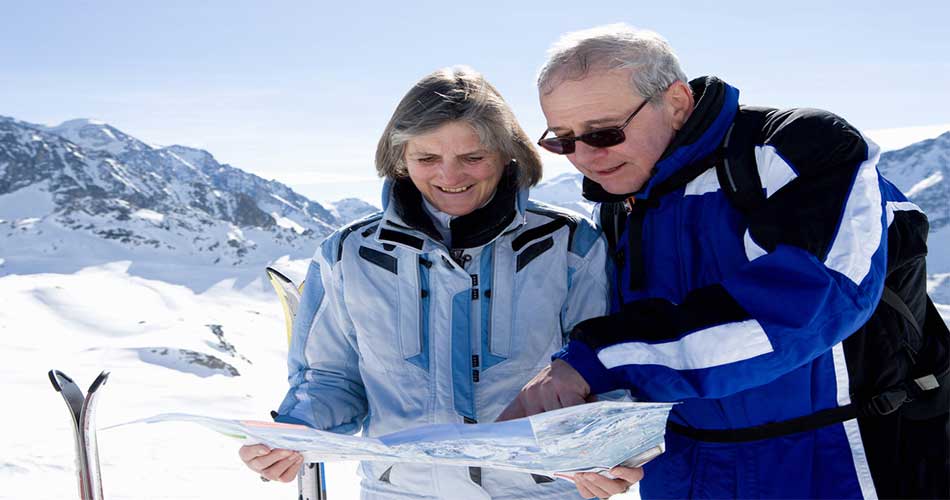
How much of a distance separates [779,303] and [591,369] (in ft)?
1.25

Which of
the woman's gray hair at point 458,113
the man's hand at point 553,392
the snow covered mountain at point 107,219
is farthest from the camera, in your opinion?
the snow covered mountain at point 107,219

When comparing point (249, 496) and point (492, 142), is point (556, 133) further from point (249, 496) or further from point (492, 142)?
point (249, 496)

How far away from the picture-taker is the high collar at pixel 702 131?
5.68 feet

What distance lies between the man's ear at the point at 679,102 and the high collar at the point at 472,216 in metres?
0.48

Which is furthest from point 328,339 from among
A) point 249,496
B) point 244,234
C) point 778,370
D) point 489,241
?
point 244,234

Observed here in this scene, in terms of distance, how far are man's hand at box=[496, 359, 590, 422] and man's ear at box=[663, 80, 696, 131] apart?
716 millimetres

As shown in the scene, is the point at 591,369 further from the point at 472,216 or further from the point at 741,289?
the point at 472,216

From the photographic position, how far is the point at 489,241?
78.6 inches

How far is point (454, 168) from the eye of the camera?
204cm

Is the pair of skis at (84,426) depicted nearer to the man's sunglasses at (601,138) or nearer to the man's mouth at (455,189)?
the man's mouth at (455,189)

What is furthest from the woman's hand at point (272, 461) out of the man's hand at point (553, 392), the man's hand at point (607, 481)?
the man's hand at point (607, 481)

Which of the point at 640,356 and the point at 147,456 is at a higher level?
the point at 640,356

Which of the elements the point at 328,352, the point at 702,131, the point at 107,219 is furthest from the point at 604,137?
the point at 107,219

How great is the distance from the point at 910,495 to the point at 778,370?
66 centimetres
